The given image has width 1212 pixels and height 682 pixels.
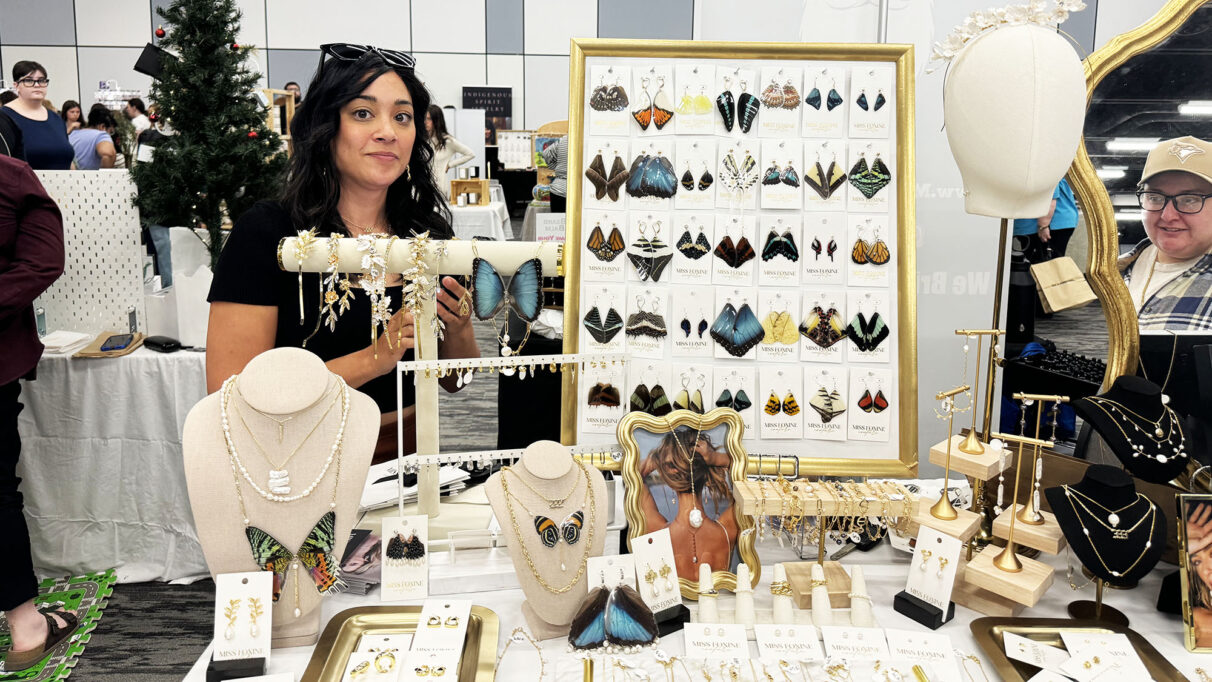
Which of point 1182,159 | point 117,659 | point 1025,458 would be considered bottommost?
point 117,659

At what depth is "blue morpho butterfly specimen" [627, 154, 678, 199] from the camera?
1.65 metres

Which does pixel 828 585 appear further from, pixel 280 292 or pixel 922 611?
pixel 280 292

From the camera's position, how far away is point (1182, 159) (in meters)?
1.71

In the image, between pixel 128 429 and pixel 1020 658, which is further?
pixel 128 429

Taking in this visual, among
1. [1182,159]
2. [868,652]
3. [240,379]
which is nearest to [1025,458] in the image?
[868,652]

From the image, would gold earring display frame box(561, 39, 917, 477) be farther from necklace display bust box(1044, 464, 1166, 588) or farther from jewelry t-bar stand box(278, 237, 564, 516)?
necklace display bust box(1044, 464, 1166, 588)

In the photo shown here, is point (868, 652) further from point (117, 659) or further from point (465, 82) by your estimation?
point (465, 82)

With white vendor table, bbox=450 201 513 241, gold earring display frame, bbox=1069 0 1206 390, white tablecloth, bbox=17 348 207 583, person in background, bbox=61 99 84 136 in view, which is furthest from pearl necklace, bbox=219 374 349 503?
person in background, bbox=61 99 84 136

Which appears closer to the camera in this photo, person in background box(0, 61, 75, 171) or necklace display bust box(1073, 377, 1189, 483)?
necklace display bust box(1073, 377, 1189, 483)

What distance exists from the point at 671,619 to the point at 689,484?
0.23m

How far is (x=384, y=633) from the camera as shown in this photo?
49.0 inches

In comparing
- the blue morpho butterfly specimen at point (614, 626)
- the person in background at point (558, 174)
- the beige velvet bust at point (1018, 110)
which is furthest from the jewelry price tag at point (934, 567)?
the person in background at point (558, 174)

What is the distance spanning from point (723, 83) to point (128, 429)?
2413 millimetres

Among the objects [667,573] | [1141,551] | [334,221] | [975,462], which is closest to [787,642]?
[667,573]
